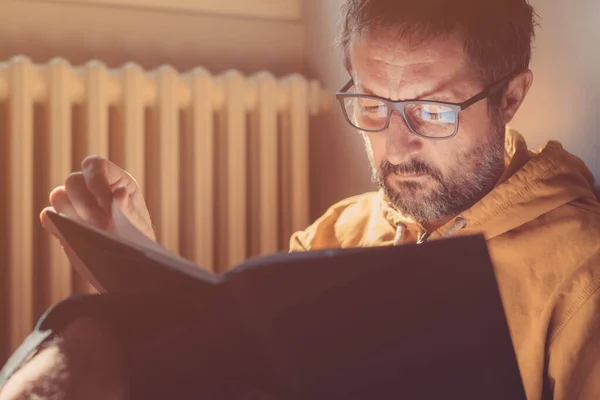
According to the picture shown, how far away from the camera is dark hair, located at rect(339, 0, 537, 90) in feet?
2.90

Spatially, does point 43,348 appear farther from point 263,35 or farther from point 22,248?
point 263,35

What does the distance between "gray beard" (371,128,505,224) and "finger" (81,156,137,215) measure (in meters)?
0.38

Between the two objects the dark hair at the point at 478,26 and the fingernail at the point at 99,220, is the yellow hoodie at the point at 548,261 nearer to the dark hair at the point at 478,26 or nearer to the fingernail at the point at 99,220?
the dark hair at the point at 478,26

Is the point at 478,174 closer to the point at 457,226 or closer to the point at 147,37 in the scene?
the point at 457,226

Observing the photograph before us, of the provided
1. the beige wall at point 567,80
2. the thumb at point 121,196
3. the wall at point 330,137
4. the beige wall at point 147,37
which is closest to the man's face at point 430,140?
the beige wall at point 567,80

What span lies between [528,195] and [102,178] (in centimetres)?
53

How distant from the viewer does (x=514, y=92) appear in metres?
0.93

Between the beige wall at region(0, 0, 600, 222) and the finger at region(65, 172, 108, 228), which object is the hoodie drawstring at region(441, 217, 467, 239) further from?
→ the beige wall at region(0, 0, 600, 222)

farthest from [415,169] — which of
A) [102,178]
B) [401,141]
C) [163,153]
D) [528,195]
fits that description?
[163,153]

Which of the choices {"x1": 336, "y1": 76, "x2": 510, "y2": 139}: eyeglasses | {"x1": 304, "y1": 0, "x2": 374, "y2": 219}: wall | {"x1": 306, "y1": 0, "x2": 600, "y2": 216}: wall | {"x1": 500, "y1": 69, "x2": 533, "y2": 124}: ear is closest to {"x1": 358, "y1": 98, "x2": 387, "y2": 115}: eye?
{"x1": 336, "y1": 76, "x2": 510, "y2": 139}: eyeglasses

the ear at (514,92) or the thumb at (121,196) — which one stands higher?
the ear at (514,92)

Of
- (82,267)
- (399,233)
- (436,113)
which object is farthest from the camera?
(399,233)

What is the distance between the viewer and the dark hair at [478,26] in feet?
2.90

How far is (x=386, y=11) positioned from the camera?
3.05ft
